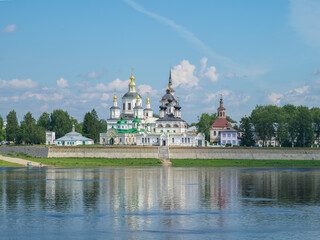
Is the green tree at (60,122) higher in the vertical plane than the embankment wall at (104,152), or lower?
higher

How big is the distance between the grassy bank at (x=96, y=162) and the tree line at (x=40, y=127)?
28342mm

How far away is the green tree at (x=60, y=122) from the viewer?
13900 centimetres

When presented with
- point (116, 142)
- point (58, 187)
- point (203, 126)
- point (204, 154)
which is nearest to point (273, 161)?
point (204, 154)

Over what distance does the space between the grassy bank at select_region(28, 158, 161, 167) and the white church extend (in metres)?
21.4

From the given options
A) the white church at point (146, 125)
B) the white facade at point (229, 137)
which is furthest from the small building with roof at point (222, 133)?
the white church at point (146, 125)

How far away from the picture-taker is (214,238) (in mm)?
30734

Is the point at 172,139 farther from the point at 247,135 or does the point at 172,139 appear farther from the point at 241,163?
the point at 241,163

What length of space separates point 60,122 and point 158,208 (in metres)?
103

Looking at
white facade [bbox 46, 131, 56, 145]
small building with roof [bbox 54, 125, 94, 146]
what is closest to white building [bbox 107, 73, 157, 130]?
small building with roof [bbox 54, 125, 94, 146]

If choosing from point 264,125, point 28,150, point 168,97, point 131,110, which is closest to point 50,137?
point 131,110

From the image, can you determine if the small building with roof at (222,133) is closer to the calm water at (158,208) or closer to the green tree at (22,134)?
the green tree at (22,134)

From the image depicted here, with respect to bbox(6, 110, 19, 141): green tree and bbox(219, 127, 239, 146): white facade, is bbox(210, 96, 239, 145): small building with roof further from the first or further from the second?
bbox(6, 110, 19, 141): green tree

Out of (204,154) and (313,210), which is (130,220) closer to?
(313,210)

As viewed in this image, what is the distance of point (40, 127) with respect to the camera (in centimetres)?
12469
